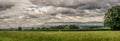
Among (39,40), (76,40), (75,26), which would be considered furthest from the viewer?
(75,26)

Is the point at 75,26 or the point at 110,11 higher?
the point at 110,11

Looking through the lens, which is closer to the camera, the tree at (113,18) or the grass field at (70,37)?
the grass field at (70,37)

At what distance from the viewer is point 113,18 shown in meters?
92.1

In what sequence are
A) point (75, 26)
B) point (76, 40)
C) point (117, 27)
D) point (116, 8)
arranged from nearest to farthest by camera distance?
point (76, 40) < point (117, 27) < point (116, 8) < point (75, 26)

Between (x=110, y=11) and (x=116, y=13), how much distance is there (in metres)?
3.22

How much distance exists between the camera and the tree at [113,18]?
88194mm

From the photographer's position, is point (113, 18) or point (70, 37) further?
point (113, 18)

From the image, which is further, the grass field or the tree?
the tree

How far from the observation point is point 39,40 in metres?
28.2

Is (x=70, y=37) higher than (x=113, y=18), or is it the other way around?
(x=70, y=37)

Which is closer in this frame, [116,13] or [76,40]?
[76,40]

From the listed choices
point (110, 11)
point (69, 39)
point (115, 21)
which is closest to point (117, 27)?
point (115, 21)

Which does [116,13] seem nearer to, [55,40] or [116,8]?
[116,8]

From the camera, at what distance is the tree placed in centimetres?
8819
